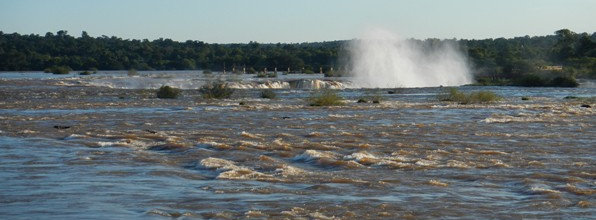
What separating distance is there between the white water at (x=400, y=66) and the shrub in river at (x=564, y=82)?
13.5 metres

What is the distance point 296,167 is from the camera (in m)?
16.6

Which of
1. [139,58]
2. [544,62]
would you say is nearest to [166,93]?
[544,62]

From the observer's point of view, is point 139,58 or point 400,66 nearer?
point 400,66

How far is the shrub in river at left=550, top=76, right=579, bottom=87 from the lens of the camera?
76.8 m

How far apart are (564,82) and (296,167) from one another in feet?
213

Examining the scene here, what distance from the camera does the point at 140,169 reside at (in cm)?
1594

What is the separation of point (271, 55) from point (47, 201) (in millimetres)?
120529

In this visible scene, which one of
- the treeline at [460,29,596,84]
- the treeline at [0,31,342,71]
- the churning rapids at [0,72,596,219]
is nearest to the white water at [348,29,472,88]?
the treeline at [460,29,596,84]

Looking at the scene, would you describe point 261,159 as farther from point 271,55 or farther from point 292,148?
point 271,55

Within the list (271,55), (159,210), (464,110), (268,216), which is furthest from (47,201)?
(271,55)

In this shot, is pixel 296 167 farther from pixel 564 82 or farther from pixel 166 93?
pixel 564 82

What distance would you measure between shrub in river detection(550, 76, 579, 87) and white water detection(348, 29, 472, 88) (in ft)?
44.3

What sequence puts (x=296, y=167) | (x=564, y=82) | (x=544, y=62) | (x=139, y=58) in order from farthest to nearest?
(x=139, y=58) < (x=544, y=62) < (x=564, y=82) < (x=296, y=167)

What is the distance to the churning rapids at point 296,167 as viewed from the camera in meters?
11.8
